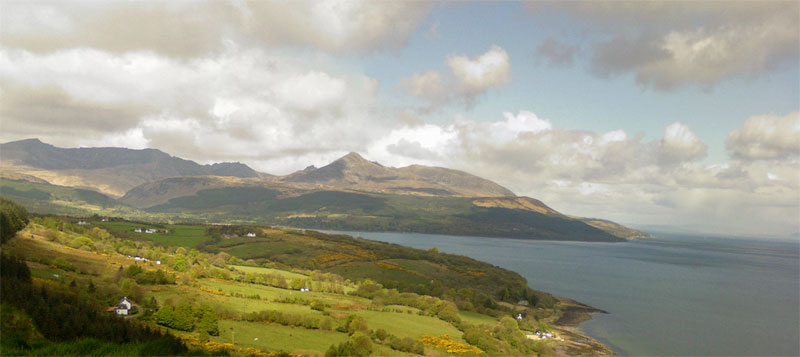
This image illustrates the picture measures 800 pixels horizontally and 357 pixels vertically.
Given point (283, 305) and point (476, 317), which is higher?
point (283, 305)

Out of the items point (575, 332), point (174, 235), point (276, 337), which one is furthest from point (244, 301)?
point (174, 235)

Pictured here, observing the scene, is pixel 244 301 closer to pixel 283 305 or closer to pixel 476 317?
pixel 283 305

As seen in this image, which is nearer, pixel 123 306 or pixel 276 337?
pixel 123 306

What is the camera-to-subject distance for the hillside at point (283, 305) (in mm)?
38562

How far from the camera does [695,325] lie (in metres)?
103

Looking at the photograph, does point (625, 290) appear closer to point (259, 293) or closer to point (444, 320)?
point (444, 320)

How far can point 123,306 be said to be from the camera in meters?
42.4

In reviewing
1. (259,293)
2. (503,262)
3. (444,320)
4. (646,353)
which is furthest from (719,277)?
(259,293)

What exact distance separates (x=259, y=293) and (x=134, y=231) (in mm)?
113731

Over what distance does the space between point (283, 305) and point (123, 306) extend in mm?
23206

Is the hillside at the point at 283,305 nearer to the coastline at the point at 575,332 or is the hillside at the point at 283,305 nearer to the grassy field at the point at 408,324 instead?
the grassy field at the point at 408,324

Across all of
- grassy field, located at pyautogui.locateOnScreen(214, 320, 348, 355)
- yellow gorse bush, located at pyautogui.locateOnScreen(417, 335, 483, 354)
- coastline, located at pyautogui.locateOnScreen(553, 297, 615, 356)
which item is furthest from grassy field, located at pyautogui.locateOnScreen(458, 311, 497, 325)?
grassy field, located at pyautogui.locateOnScreen(214, 320, 348, 355)

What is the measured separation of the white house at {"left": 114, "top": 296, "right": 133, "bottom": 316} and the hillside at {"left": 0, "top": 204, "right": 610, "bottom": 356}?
101 centimetres

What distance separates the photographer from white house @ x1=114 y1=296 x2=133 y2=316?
135ft
